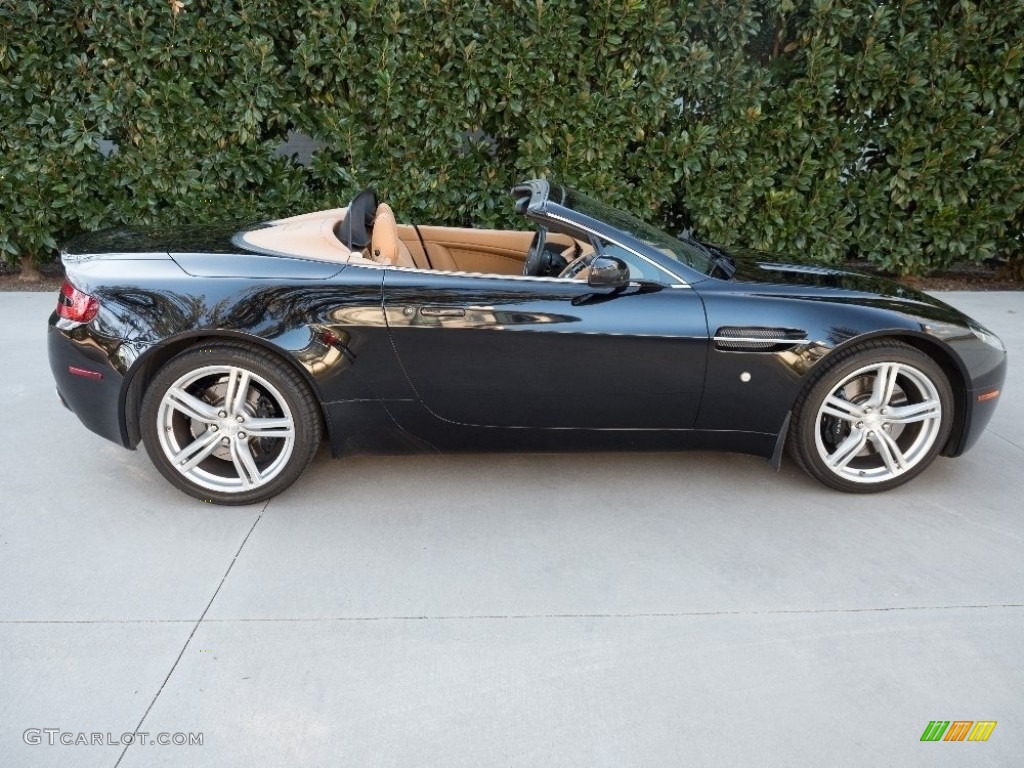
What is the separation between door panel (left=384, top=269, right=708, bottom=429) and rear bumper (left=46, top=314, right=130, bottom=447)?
1.14 metres

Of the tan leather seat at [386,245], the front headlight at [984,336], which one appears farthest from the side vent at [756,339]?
the tan leather seat at [386,245]

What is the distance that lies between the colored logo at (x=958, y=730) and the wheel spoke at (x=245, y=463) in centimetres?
250

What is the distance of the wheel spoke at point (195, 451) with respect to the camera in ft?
10.2

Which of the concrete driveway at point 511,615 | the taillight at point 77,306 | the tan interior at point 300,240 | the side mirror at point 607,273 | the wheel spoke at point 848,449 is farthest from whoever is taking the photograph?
the wheel spoke at point 848,449

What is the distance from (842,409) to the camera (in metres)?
3.23

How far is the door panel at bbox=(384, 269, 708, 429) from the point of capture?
3023 mm

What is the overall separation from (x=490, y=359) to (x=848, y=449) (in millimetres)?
1595

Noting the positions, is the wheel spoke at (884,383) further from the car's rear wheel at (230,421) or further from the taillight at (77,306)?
the taillight at (77,306)

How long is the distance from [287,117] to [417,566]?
15.3 ft

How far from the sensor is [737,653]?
93.2 inches

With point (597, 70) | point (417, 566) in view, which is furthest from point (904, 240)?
point (417, 566)

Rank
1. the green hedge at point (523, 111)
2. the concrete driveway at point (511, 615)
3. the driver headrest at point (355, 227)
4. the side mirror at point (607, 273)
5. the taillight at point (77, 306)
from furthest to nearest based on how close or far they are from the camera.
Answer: the green hedge at point (523, 111), the driver headrest at point (355, 227), the taillight at point (77, 306), the side mirror at point (607, 273), the concrete driveway at point (511, 615)

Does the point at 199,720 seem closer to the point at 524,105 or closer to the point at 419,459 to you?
the point at 419,459

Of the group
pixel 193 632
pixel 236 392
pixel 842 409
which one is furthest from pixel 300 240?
pixel 842 409
